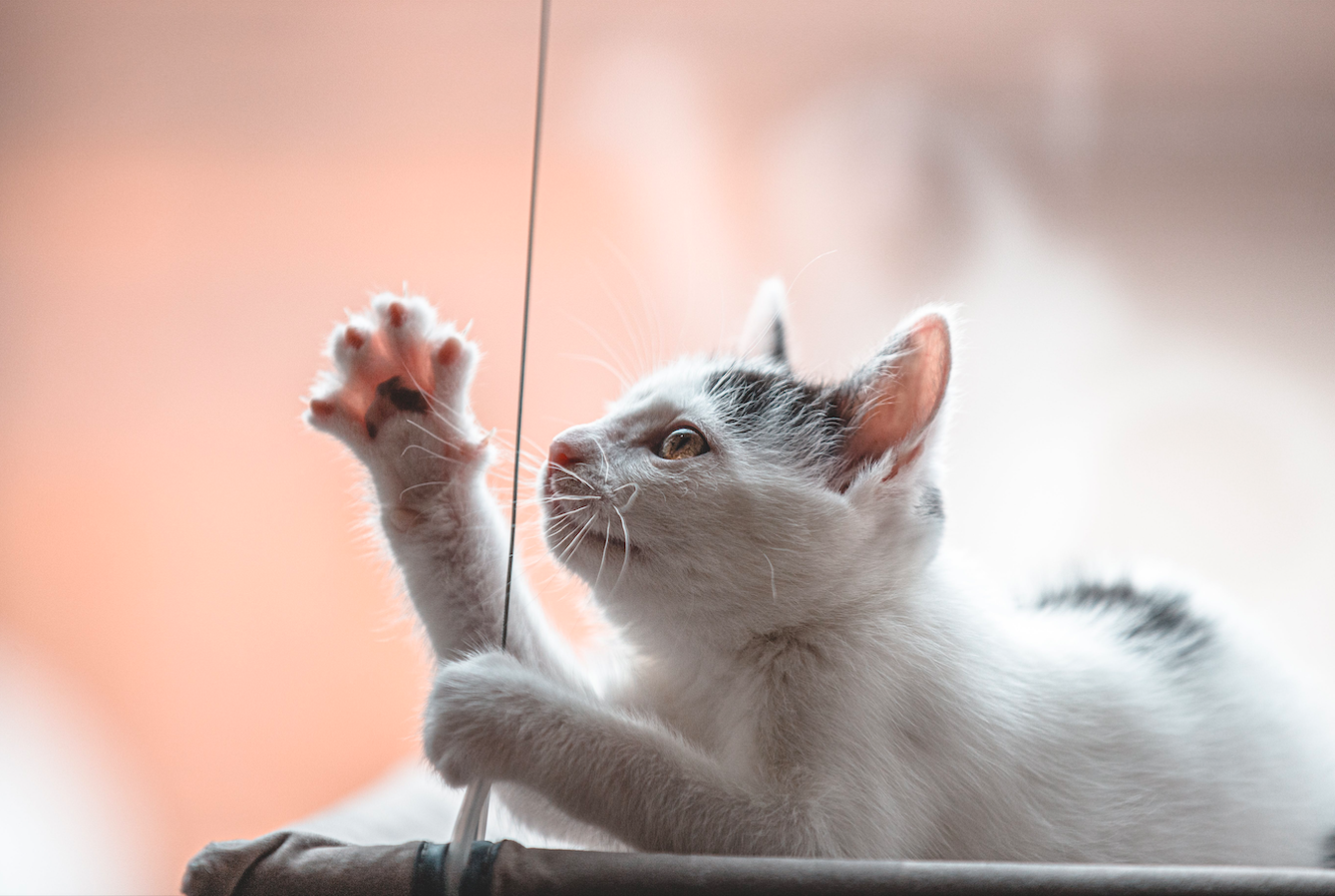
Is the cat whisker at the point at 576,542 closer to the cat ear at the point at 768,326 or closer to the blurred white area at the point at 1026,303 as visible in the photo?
the cat ear at the point at 768,326

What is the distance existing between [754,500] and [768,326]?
410 millimetres

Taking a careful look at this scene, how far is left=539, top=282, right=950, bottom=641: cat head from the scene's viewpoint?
0.83 metres

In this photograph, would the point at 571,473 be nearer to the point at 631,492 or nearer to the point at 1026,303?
the point at 631,492

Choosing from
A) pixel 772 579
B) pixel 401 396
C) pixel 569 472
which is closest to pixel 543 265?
pixel 401 396

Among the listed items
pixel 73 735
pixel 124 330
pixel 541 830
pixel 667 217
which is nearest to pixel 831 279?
pixel 667 217

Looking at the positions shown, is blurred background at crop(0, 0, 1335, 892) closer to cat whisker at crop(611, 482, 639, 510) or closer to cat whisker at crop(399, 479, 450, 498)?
cat whisker at crop(399, 479, 450, 498)

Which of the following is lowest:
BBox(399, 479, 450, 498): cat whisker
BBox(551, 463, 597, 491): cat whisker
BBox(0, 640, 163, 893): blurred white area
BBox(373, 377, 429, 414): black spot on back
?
BBox(0, 640, 163, 893): blurred white area

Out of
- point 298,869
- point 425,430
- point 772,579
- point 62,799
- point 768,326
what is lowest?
point 62,799

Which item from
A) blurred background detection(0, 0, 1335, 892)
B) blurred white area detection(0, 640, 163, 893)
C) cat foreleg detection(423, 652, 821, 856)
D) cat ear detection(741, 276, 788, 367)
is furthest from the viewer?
blurred background detection(0, 0, 1335, 892)

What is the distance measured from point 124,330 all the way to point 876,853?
208cm

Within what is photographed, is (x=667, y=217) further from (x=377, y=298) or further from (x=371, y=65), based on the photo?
(x=377, y=298)

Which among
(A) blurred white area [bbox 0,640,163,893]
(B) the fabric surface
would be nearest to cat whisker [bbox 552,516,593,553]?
(B) the fabric surface

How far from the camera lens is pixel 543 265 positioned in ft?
6.46

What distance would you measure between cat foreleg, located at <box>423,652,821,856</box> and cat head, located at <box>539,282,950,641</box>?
0.49 ft
